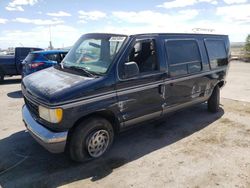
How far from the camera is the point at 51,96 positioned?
3.37 meters

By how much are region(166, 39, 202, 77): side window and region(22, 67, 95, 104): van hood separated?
1851mm

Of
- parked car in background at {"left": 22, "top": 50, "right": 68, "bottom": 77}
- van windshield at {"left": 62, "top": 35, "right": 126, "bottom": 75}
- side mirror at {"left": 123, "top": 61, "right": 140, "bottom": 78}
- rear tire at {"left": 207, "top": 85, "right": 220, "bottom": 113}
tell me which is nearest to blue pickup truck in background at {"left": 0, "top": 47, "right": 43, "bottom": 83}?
parked car in background at {"left": 22, "top": 50, "right": 68, "bottom": 77}

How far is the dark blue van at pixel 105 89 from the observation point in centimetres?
349

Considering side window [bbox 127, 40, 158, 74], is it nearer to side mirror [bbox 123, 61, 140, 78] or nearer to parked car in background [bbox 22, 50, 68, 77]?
side mirror [bbox 123, 61, 140, 78]

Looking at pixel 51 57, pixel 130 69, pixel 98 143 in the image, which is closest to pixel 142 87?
pixel 130 69

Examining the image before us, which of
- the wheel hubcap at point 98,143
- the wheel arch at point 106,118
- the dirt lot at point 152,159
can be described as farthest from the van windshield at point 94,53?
the dirt lot at point 152,159

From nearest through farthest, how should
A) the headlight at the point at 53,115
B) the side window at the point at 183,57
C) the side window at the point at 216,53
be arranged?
the headlight at the point at 53,115 → the side window at the point at 183,57 → the side window at the point at 216,53

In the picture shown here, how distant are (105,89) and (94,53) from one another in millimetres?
943

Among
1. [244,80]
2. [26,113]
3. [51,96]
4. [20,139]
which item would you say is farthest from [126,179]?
[244,80]

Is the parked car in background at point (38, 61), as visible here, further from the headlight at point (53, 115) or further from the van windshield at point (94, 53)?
the headlight at point (53, 115)

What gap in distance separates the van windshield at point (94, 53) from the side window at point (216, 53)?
2761mm

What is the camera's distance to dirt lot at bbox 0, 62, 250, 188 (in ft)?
11.4

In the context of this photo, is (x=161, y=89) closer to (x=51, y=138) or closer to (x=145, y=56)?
(x=145, y=56)

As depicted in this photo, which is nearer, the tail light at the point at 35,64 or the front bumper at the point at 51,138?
the front bumper at the point at 51,138
